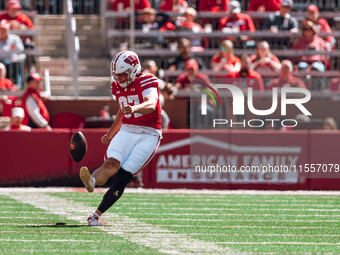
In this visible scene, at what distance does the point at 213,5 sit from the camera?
1930 cm

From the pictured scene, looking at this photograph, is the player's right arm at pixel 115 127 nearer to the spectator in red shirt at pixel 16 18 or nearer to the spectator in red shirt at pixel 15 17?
the spectator in red shirt at pixel 16 18

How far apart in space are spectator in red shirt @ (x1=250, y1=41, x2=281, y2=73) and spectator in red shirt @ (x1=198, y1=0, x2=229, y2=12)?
2253mm

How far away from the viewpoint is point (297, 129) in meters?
16.2

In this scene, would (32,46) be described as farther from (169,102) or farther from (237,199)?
(237,199)

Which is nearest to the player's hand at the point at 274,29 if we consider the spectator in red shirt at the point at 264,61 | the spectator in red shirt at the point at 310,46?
the spectator in red shirt at the point at 310,46

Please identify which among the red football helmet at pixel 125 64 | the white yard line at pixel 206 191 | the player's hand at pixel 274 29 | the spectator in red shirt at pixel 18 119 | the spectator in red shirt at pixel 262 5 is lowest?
the white yard line at pixel 206 191

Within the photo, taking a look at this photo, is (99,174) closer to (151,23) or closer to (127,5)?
(151,23)

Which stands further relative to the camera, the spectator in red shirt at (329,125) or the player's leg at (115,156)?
the spectator in red shirt at (329,125)

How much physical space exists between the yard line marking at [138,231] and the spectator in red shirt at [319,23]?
319 inches

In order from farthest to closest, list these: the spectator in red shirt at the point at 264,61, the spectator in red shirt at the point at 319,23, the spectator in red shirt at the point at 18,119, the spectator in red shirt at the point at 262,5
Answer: the spectator in red shirt at the point at 262,5 < the spectator in red shirt at the point at 319,23 < the spectator in red shirt at the point at 264,61 < the spectator in red shirt at the point at 18,119

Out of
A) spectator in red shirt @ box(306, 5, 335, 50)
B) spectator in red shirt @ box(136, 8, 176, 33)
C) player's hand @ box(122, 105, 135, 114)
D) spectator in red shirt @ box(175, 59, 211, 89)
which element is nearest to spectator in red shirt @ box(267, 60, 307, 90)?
spectator in red shirt @ box(175, 59, 211, 89)

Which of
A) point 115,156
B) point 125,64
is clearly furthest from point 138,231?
point 125,64

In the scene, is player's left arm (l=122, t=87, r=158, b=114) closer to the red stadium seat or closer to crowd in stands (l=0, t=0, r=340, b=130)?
crowd in stands (l=0, t=0, r=340, b=130)

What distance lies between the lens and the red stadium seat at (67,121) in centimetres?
1645
